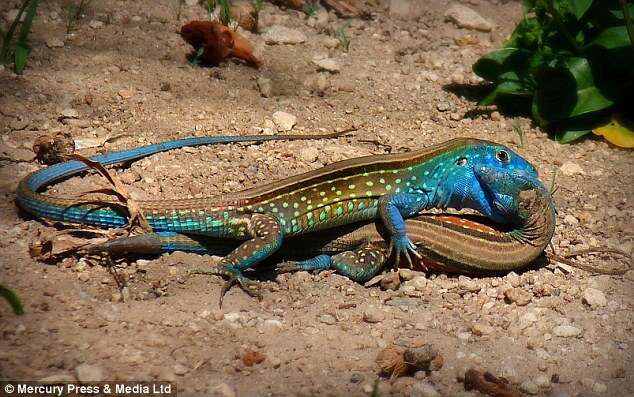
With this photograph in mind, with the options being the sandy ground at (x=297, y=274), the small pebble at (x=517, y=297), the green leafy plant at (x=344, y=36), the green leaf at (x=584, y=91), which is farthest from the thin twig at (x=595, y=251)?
the green leafy plant at (x=344, y=36)

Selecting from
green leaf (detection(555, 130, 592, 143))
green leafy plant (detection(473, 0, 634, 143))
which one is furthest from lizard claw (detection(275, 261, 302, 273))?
green leaf (detection(555, 130, 592, 143))

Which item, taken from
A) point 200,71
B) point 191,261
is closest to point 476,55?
point 200,71

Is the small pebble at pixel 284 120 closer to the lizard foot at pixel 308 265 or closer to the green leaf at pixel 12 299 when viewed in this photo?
the lizard foot at pixel 308 265

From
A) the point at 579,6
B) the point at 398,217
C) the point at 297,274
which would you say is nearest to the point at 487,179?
the point at 398,217

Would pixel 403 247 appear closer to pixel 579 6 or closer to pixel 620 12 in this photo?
pixel 579 6

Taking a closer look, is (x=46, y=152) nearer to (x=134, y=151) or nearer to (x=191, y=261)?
(x=134, y=151)
